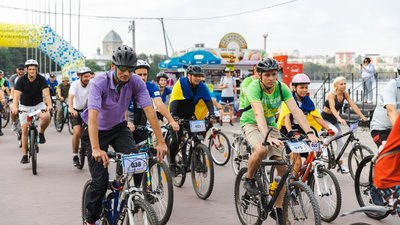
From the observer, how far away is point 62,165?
38.1 ft

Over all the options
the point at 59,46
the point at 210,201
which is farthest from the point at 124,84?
the point at 59,46

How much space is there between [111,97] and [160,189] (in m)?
1.58

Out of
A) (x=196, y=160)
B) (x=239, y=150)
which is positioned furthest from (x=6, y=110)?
(x=196, y=160)

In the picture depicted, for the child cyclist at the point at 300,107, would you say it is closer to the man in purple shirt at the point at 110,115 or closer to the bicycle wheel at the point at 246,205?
the bicycle wheel at the point at 246,205

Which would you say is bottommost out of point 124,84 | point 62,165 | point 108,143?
point 62,165

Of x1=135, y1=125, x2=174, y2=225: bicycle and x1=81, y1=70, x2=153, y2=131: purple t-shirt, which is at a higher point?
x1=81, y1=70, x2=153, y2=131: purple t-shirt

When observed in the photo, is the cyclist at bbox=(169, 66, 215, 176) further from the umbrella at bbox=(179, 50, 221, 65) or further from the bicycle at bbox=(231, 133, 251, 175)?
the umbrella at bbox=(179, 50, 221, 65)

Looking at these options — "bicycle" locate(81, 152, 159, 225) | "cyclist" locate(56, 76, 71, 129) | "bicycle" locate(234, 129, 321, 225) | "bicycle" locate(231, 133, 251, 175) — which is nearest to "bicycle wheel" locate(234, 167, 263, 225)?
"bicycle" locate(234, 129, 321, 225)

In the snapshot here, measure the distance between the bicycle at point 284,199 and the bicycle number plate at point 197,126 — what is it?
2.17 meters

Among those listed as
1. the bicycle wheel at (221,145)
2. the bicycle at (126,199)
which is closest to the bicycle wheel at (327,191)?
the bicycle at (126,199)

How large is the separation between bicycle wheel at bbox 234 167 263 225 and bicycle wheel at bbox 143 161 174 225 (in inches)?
27.4

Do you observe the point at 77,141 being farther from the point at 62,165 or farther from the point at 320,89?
the point at 320,89

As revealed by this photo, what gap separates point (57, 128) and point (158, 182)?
13.1 meters

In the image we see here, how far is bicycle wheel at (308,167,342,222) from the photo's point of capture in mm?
6523
